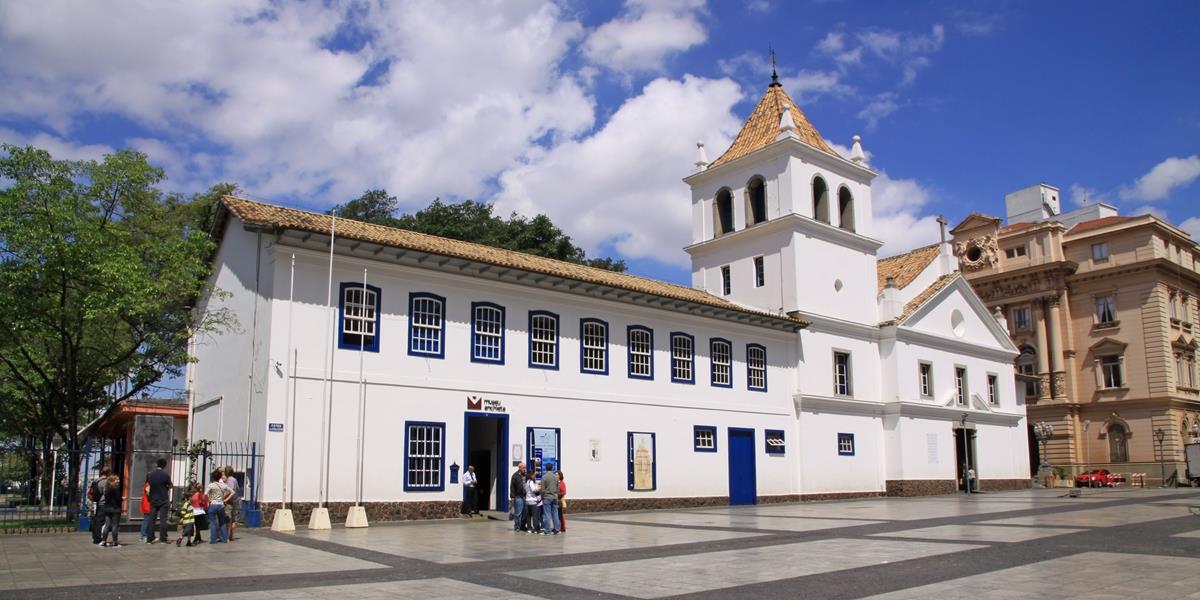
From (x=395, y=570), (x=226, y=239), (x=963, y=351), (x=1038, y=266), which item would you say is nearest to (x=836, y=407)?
(x=963, y=351)

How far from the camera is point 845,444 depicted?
34594mm

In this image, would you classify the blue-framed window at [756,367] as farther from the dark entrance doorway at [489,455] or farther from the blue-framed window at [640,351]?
the dark entrance doorway at [489,455]

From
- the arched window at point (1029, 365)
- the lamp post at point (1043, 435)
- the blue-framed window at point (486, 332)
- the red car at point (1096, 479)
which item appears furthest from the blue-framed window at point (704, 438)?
the arched window at point (1029, 365)

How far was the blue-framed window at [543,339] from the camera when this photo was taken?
2566 cm

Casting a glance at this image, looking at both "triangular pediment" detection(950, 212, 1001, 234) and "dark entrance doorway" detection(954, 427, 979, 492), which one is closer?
"dark entrance doorway" detection(954, 427, 979, 492)

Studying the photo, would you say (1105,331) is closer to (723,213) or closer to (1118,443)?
(1118,443)

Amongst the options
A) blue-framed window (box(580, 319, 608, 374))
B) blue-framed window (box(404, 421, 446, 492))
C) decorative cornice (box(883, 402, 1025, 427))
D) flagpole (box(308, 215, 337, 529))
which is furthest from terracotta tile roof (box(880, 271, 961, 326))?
flagpole (box(308, 215, 337, 529))

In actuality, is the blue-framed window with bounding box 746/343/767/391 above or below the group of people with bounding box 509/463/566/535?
above

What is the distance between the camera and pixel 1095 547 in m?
14.8

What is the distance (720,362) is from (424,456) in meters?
12.1

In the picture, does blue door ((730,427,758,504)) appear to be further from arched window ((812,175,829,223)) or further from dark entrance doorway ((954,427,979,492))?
dark entrance doorway ((954,427,979,492))

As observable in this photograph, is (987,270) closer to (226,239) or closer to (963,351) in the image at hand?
(963,351)

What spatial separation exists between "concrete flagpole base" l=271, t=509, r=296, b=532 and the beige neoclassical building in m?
47.5

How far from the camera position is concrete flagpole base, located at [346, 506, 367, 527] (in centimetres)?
1981
